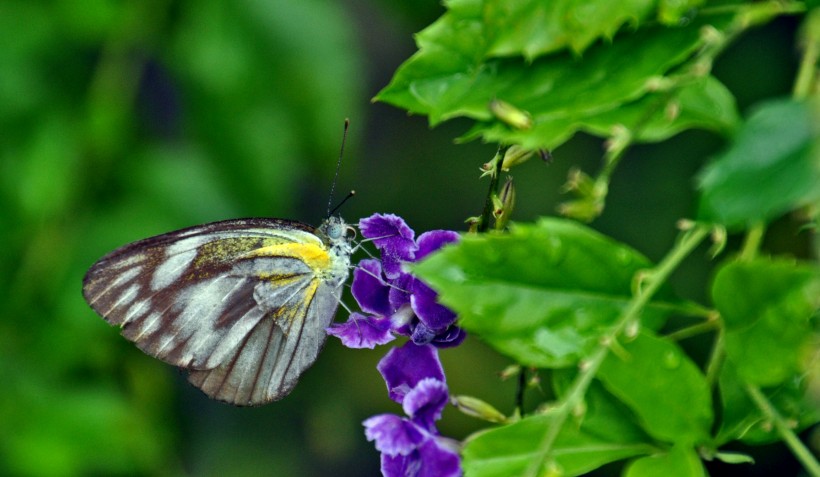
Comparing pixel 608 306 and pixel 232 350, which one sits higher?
pixel 608 306

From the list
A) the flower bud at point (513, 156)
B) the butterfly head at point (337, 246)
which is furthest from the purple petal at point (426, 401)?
the butterfly head at point (337, 246)

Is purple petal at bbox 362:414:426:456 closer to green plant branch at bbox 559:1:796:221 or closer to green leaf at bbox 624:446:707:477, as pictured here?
green leaf at bbox 624:446:707:477

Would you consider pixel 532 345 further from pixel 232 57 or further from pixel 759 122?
pixel 232 57

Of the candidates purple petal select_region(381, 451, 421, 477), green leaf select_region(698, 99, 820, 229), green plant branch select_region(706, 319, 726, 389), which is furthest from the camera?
purple petal select_region(381, 451, 421, 477)

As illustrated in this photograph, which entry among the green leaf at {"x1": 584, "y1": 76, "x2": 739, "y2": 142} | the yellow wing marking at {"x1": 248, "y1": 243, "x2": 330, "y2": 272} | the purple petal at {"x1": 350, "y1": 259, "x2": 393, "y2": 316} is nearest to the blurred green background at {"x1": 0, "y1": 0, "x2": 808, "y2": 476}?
the yellow wing marking at {"x1": 248, "y1": 243, "x2": 330, "y2": 272}

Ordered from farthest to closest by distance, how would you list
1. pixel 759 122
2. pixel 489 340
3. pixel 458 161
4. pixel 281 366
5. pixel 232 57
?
pixel 458 161, pixel 232 57, pixel 281 366, pixel 489 340, pixel 759 122

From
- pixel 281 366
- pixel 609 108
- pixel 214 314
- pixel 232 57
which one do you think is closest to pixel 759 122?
pixel 609 108

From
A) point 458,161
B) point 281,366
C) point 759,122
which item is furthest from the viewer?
point 458,161
